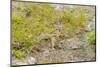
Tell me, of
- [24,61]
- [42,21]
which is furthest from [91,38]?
[24,61]

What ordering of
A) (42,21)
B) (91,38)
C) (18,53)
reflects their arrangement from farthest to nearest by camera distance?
(91,38) < (42,21) < (18,53)

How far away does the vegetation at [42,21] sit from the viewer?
260 centimetres

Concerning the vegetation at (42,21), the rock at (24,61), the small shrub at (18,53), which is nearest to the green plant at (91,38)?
the vegetation at (42,21)

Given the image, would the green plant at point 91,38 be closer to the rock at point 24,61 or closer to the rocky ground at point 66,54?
the rocky ground at point 66,54

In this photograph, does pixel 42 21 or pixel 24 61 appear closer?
A: pixel 24 61

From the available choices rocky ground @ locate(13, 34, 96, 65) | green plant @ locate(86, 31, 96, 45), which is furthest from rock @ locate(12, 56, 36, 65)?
green plant @ locate(86, 31, 96, 45)

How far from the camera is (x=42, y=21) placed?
273 cm

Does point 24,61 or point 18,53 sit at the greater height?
point 18,53

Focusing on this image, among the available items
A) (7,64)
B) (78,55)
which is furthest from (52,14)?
(7,64)

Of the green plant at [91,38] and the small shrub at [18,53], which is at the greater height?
the green plant at [91,38]

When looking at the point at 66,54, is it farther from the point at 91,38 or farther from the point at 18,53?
the point at 18,53

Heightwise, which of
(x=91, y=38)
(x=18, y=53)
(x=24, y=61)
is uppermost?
(x=91, y=38)

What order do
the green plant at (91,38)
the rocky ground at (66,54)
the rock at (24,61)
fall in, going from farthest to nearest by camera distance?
1. the green plant at (91,38)
2. the rocky ground at (66,54)
3. the rock at (24,61)

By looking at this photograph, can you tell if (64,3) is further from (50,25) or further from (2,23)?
(2,23)
